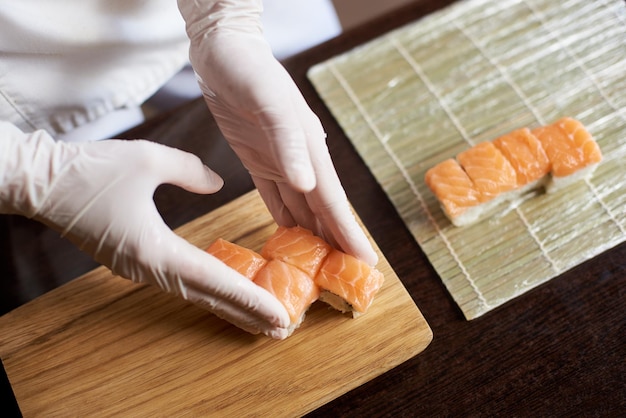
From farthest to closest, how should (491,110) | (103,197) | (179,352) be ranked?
(491,110) < (179,352) < (103,197)

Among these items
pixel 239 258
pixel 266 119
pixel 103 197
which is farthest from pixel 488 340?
pixel 103 197

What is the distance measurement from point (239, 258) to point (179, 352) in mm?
342

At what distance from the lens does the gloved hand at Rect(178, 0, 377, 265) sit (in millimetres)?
Result: 1451

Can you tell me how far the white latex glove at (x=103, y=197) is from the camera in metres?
1.41

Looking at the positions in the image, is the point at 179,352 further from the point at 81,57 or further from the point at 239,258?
the point at 81,57

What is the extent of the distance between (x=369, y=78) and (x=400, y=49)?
0.17 meters

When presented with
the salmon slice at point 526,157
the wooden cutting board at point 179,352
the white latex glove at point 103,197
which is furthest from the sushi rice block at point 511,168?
the white latex glove at point 103,197

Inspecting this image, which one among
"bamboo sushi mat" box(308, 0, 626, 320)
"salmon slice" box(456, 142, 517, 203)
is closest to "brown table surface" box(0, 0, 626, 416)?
"bamboo sushi mat" box(308, 0, 626, 320)

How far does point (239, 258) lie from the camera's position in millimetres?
1676

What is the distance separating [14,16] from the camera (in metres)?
1.61

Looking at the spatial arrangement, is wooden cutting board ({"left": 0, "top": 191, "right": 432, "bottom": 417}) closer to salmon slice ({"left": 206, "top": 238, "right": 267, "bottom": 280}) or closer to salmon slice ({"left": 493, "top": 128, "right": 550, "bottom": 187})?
salmon slice ({"left": 206, "top": 238, "right": 267, "bottom": 280})

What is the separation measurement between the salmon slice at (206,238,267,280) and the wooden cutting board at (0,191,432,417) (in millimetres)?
169

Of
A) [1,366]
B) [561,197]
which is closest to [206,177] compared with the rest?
[1,366]

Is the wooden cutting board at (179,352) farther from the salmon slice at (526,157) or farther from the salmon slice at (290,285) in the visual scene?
the salmon slice at (526,157)
